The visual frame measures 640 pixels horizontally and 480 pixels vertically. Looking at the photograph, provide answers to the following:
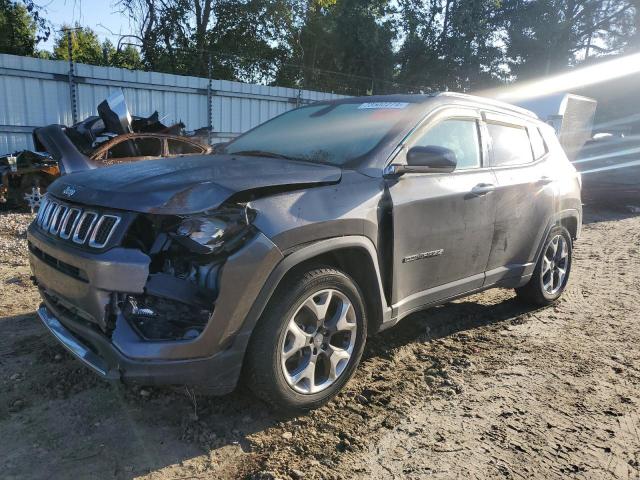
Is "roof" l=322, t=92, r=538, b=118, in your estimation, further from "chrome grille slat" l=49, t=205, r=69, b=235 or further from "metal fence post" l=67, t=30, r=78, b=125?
"metal fence post" l=67, t=30, r=78, b=125

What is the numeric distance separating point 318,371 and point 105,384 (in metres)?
1.28

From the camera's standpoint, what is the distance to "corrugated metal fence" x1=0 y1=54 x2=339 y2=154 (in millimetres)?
10328

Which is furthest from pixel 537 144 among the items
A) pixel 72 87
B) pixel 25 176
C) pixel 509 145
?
pixel 72 87

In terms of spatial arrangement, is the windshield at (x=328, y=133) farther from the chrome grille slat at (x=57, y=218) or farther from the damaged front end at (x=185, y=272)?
the chrome grille slat at (x=57, y=218)

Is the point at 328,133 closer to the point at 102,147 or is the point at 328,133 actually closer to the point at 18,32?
the point at 102,147

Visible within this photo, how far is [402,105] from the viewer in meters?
3.62

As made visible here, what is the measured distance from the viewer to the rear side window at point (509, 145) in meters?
4.06

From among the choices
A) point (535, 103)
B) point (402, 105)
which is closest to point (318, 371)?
point (402, 105)

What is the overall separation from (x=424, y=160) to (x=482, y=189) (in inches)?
33.1

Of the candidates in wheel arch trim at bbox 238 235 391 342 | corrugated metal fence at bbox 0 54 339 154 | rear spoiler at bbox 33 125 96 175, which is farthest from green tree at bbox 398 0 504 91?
wheel arch trim at bbox 238 235 391 342

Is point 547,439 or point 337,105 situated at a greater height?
point 337,105

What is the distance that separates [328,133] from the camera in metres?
3.61

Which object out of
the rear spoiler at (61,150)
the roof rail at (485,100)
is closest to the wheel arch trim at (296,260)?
the roof rail at (485,100)

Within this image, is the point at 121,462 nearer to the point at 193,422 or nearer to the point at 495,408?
the point at 193,422
